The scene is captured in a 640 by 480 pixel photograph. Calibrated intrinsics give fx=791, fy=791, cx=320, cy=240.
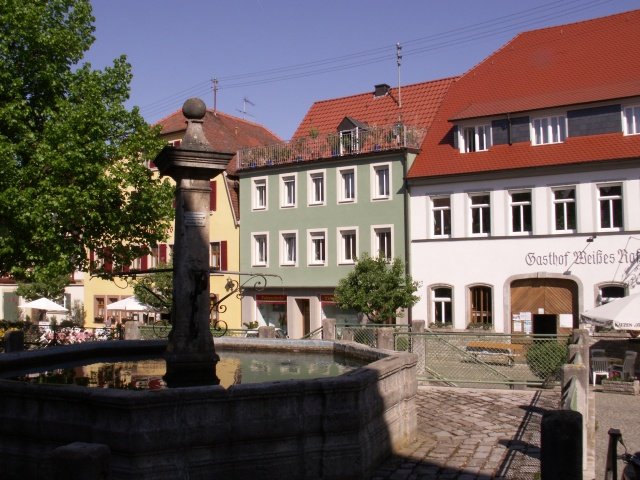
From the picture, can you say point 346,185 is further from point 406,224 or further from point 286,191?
point 406,224

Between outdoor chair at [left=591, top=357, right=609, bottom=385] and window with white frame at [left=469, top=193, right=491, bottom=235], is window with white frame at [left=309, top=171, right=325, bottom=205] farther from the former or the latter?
outdoor chair at [left=591, top=357, right=609, bottom=385]

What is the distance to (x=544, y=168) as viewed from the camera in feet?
95.3

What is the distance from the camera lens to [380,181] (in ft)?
113

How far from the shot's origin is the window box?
720 inches

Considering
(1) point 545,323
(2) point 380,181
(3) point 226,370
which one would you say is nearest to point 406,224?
(2) point 380,181

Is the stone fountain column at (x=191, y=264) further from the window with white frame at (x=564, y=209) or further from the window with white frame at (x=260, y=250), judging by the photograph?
the window with white frame at (x=260, y=250)

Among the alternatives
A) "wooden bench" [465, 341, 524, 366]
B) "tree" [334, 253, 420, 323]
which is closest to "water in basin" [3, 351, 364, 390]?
"wooden bench" [465, 341, 524, 366]

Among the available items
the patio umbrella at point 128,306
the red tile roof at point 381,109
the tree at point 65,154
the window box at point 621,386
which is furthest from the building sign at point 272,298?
the window box at point 621,386

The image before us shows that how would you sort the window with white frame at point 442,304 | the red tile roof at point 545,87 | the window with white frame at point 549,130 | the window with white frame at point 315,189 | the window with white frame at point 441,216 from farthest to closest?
the window with white frame at point 315,189
the window with white frame at point 441,216
the window with white frame at point 442,304
the window with white frame at point 549,130
the red tile roof at point 545,87

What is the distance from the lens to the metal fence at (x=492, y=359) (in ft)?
53.2

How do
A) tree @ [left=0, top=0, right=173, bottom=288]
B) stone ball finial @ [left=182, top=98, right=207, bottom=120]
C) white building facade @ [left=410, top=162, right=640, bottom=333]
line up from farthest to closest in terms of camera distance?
1. white building facade @ [left=410, top=162, right=640, bottom=333]
2. tree @ [left=0, top=0, right=173, bottom=288]
3. stone ball finial @ [left=182, top=98, right=207, bottom=120]

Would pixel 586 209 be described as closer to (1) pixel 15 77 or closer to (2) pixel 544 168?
(2) pixel 544 168

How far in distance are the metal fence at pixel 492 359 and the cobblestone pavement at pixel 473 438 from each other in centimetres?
128

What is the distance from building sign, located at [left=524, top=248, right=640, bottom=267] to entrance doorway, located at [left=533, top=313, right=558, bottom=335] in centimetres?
192
